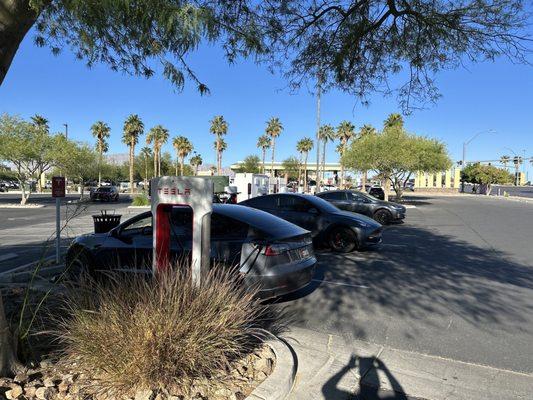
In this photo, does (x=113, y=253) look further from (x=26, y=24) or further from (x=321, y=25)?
(x=321, y=25)

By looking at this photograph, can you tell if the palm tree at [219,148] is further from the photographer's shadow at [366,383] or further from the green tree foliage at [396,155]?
the photographer's shadow at [366,383]

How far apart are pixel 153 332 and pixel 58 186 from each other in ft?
22.3

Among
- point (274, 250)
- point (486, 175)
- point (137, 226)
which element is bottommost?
point (274, 250)

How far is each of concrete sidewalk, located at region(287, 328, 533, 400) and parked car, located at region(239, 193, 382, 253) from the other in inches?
238

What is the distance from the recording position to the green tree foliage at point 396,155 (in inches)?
1300

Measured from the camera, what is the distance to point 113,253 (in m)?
6.66

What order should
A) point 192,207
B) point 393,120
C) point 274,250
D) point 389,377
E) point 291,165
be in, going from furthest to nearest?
1. point 291,165
2. point 393,120
3. point 274,250
4. point 192,207
5. point 389,377

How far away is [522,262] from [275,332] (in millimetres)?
7667

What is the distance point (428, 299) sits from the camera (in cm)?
679

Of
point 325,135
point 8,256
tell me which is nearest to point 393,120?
point 325,135

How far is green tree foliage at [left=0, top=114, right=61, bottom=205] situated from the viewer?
Result: 29.0 meters

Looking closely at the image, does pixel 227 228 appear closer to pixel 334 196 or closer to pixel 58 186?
pixel 58 186

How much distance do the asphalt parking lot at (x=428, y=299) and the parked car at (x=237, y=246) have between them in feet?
1.97

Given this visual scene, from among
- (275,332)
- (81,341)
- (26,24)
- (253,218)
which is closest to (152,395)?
(81,341)
